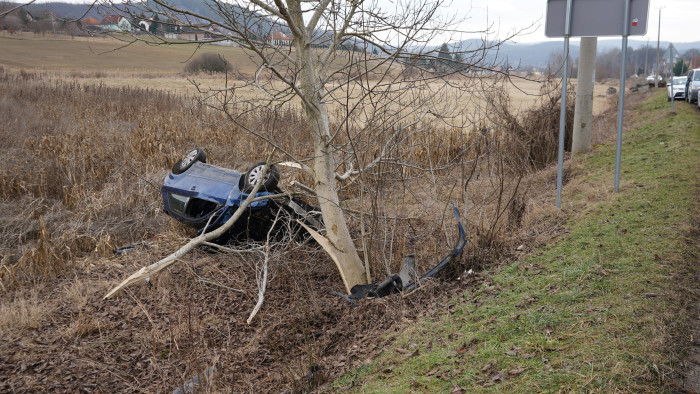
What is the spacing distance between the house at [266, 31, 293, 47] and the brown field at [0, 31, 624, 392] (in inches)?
33.6

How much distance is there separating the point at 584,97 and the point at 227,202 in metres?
8.21

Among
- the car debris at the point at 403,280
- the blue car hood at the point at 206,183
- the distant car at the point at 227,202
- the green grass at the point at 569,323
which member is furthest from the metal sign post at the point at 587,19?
the blue car hood at the point at 206,183

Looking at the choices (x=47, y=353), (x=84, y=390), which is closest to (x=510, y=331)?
(x=84, y=390)

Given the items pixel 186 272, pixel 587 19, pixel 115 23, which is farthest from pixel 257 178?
pixel 587 19

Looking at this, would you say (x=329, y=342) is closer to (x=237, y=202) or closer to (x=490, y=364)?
(x=490, y=364)

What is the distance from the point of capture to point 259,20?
235 inches

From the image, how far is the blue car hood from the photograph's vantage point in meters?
7.30

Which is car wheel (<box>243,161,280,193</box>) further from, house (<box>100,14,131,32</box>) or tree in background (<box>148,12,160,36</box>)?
house (<box>100,14,131,32</box>)

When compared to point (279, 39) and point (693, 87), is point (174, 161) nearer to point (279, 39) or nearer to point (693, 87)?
point (279, 39)

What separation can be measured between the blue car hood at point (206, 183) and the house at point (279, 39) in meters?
1.95

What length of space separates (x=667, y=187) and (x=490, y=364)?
17.8ft

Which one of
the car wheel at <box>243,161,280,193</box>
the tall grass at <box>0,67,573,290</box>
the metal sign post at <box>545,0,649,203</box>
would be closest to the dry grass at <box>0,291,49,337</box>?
the tall grass at <box>0,67,573,290</box>

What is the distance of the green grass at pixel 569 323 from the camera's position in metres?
3.51

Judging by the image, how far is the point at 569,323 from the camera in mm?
4121
